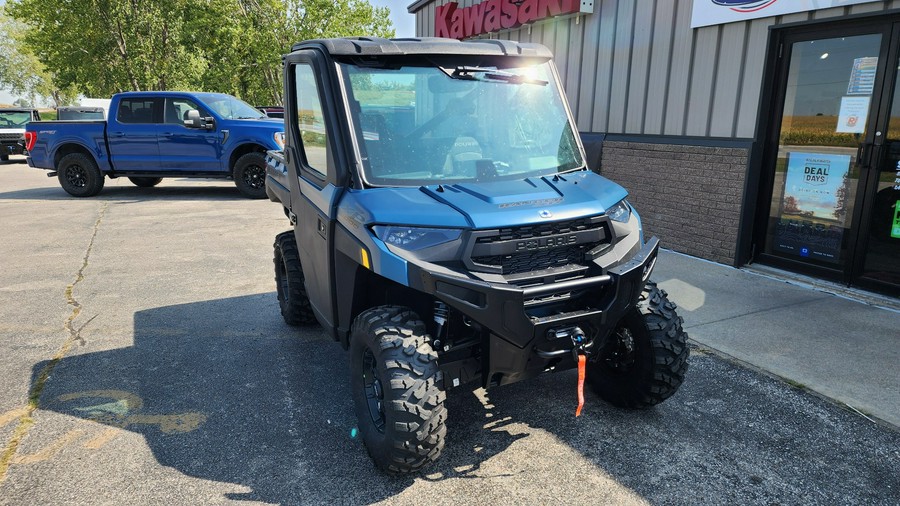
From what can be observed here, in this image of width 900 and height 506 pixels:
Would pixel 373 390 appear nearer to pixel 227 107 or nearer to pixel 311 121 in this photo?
pixel 311 121

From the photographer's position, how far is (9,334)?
509 cm

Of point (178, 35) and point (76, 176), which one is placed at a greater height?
point (178, 35)

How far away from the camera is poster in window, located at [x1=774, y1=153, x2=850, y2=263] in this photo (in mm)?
6070

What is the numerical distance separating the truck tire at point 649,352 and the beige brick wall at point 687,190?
3965mm

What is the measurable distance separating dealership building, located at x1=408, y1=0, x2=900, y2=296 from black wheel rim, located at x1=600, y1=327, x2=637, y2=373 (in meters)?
3.64

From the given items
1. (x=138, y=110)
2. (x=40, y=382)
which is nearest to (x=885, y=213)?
(x=40, y=382)

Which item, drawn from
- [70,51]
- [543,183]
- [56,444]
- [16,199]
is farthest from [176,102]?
[70,51]

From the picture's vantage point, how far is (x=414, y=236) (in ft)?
9.44

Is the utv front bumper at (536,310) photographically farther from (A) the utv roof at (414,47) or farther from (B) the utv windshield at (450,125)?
(A) the utv roof at (414,47)

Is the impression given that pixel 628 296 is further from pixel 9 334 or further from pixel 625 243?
pixel 9 334

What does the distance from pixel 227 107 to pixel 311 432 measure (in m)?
10.8

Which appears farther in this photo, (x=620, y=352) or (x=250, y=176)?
(x=250, y=176)

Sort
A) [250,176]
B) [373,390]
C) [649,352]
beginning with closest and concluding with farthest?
[373,390], [649,352], [250,176]

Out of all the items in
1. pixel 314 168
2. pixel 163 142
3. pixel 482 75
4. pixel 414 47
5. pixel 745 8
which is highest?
pixel 745 8
